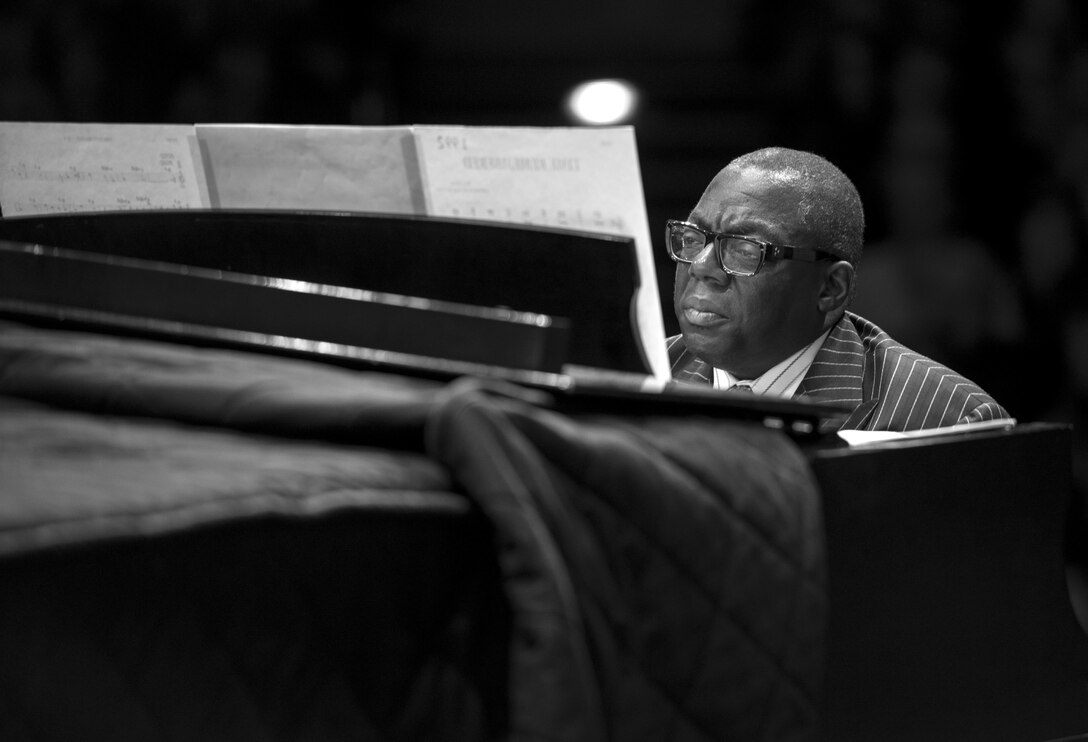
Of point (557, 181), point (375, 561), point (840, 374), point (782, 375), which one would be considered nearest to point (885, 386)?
point (840, 374)

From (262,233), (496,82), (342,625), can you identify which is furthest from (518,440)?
(496,82)

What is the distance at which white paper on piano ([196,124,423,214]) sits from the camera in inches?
38.0

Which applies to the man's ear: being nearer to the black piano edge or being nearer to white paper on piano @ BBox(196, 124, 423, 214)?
white paper on piano @ BBox(196, 124, 423, 214)

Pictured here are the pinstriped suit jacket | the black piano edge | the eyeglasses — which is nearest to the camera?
the black piano edge

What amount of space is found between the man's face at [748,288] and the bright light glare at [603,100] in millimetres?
747

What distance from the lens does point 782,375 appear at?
1.76 meters

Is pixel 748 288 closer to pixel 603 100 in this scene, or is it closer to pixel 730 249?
pixel 730 249

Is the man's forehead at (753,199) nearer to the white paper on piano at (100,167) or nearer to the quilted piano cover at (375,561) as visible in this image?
the white paper on piano at (100,167)

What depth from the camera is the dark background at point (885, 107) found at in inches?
94.3

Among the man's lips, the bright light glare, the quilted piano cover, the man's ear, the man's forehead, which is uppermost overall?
the bright light glare

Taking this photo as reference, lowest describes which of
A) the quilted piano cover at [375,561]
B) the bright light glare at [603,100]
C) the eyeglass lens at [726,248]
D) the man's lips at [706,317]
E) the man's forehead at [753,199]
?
the quilted piano cover at [375,561]

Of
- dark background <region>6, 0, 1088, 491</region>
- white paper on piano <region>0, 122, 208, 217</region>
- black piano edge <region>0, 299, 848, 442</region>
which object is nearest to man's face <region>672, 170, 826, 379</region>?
dark background <region>6, 0, 1088, 491</region>

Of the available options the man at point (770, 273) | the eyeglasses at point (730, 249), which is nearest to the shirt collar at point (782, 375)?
the man at point (770, 273)

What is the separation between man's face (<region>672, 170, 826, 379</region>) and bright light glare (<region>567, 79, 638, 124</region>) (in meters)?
0.75
